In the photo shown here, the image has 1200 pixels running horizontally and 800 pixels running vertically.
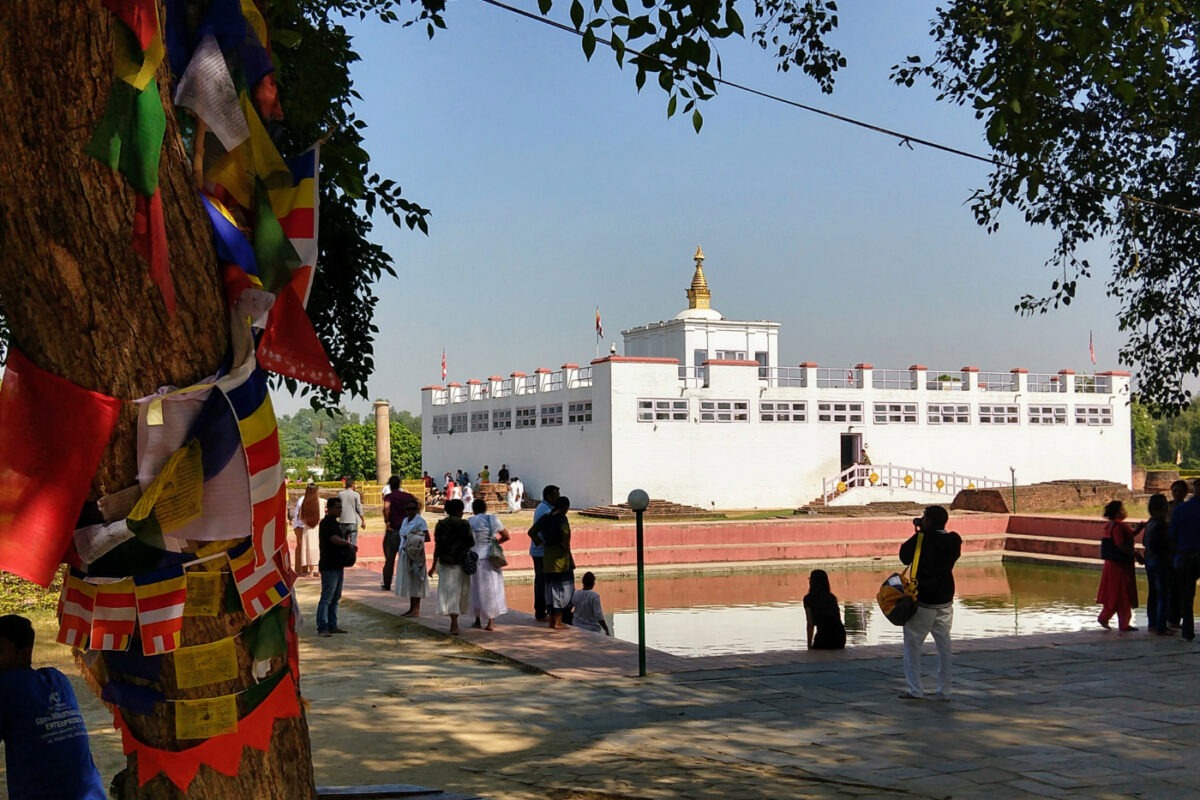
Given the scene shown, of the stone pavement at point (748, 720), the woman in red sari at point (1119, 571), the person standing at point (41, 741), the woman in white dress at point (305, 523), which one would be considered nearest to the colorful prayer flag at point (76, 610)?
the person standing at point (41, 741)

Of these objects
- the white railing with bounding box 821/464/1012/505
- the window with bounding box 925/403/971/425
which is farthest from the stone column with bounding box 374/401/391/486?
the window with bounding box 925/403/971/425

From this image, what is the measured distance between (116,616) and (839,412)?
116 feet

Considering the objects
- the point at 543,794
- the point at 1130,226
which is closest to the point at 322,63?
the point at 543,794

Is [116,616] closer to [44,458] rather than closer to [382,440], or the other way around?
[44,458]

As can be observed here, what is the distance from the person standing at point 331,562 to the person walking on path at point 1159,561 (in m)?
7.79

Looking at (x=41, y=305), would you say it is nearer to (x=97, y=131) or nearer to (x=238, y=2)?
(x=97, y=131)

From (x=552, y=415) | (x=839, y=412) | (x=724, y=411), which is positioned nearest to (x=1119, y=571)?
(x=724, y=411)

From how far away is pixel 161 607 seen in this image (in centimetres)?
264

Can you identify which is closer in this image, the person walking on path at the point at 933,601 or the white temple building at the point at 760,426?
the person walking on path at the point at 933,601

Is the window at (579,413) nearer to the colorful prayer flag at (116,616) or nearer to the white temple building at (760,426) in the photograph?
the white temple building at (760,426)

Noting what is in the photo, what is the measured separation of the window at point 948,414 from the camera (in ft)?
125

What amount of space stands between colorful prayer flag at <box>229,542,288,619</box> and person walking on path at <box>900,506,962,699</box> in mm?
6264

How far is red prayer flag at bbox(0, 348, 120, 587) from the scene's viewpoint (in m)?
2.52

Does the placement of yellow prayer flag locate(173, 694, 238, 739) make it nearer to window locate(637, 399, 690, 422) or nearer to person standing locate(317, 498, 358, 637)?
person standing locate(317, 498, 358, 637)
